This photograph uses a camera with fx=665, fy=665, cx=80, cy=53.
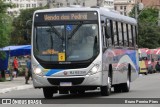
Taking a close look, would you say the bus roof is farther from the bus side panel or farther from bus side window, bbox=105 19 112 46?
the bus side panel

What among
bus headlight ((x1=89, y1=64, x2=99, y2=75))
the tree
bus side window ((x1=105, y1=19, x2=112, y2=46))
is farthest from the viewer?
the tree

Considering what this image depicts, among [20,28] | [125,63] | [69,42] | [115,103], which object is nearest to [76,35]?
[69,42]

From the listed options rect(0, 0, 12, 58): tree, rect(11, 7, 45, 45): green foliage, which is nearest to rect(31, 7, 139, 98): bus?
rect(0, 0, 12, 58): tree

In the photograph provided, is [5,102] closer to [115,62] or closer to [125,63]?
[115,62]

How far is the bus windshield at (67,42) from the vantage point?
75.7 ft

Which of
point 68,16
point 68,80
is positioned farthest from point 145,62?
point 68,80

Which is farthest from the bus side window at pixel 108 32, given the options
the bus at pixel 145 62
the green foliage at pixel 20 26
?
the green foliage at pixel 20 26

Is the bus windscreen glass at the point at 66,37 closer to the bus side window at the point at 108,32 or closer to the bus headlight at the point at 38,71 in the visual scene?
the bus headlight at the point at 38,71

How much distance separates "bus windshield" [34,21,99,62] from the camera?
23.1m

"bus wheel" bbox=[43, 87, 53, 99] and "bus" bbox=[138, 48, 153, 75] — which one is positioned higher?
"bus wheel" bbox=[43, 87, 53, 99]

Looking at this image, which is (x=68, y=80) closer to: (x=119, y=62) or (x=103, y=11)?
(x=103, y=11)

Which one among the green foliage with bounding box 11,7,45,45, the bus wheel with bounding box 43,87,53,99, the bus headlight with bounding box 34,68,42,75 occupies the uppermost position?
the bus headlight with bounding box 34,68,42,75

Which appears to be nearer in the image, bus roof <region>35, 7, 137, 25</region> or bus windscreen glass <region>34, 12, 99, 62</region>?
bus windscreen glass <region>34, 12, 99, 62</region>

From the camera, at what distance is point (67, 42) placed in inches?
915
